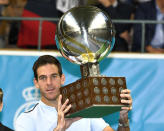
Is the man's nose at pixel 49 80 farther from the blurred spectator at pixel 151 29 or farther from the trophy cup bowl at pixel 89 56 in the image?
the blurred spectator at pixel 151 29

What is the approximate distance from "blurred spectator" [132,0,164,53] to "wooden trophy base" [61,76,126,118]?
9.68 feet

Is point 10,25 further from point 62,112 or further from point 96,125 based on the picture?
point 62,112

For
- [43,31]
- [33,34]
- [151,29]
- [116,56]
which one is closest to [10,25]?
[33,34]

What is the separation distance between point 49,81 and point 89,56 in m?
0.67

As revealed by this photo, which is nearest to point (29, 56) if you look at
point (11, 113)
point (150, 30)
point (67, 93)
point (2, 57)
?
point (2, 57)

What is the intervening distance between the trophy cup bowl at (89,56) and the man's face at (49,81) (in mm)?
356

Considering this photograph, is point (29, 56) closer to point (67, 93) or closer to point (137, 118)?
point (137, 118)

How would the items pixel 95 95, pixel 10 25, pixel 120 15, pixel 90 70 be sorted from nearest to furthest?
1. pixel 95 95
2. pixel 90 70
3. pixel 120 15
4. pixel 10 25

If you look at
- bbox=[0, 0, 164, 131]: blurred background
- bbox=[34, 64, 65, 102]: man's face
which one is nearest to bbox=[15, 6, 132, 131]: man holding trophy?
bbox=[34, 64, 65, 102]: man's face

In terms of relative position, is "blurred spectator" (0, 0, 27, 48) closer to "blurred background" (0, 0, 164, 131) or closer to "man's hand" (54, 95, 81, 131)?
"blurred background" (0, 0, 164, 131)

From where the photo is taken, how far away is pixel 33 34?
671 cm

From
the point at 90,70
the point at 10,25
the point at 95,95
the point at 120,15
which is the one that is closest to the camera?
the point at 95,95

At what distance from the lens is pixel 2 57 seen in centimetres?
631

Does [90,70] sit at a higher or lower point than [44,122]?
higher
